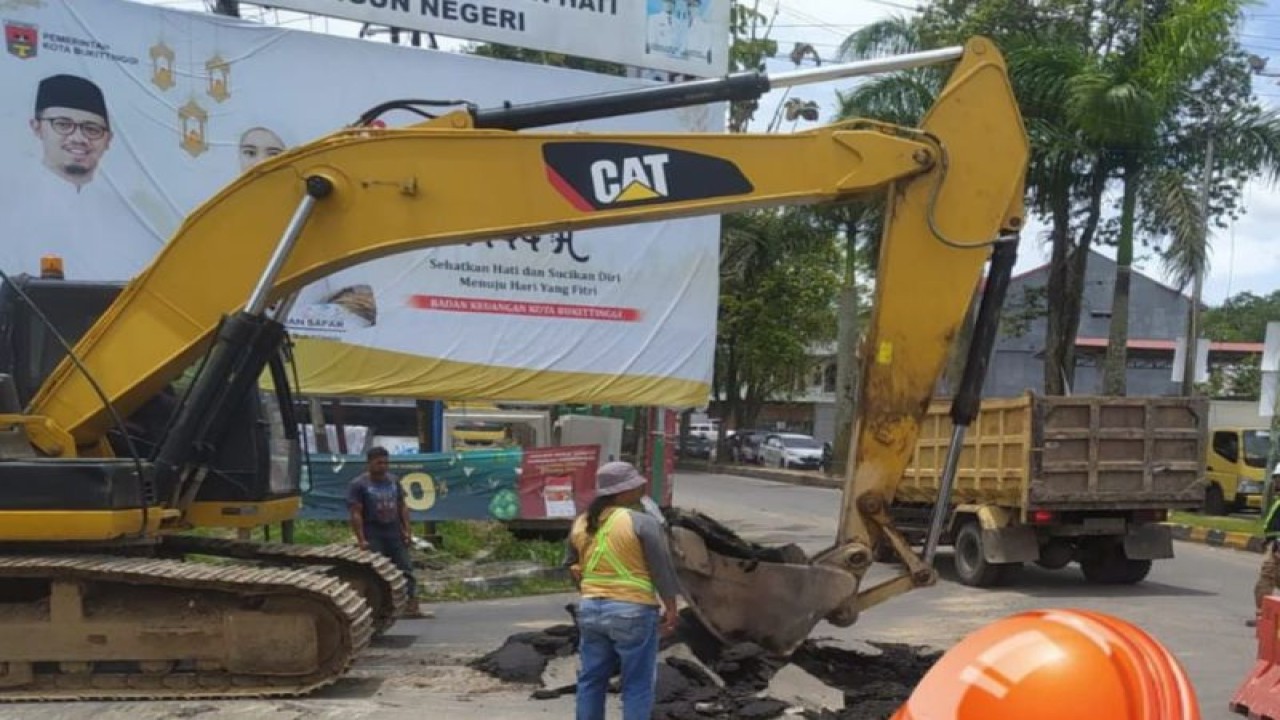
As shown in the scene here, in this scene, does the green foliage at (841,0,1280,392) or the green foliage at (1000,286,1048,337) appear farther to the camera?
the green foliage at (1000,286,1048,337)

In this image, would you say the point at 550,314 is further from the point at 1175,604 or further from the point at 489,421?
the point at 1175,604

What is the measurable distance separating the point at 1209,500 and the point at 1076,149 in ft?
25.0

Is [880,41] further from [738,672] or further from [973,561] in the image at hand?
[738,672]

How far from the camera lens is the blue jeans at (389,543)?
1026 cm

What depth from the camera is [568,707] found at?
7.16m

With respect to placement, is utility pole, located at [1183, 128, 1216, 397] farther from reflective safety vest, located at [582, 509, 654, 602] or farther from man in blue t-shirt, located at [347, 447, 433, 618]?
reflective safety vest, located at [582, 509, 654, 602]

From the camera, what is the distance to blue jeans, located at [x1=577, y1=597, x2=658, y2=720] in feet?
18.3

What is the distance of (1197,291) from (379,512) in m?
18.6

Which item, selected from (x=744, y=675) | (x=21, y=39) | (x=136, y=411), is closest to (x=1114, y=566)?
(x=744, y=675)

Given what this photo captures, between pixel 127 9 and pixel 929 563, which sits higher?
pixel 127 9

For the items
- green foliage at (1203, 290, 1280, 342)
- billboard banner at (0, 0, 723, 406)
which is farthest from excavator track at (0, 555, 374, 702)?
green foliage at (1203, 290, 1280, 342)

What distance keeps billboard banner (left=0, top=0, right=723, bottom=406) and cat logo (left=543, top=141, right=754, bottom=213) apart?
23.7 ft

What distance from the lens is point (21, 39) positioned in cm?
1483

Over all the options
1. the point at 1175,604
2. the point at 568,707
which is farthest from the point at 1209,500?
the point at 568,707
